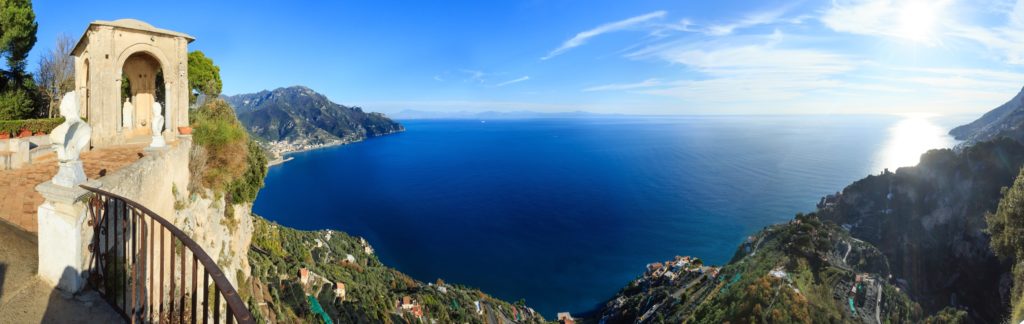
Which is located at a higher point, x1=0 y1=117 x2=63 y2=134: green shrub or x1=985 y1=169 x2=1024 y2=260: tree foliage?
x1=0 y1=117 x2=63 y2=134: green shrub

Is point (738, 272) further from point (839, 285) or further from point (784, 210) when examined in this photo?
point (784, 210)

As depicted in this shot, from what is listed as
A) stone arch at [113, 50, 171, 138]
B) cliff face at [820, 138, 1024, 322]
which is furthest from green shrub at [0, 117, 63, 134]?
cliff face at [820, 138, 1024, 322]

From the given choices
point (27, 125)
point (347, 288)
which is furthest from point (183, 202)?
point (347, 288)

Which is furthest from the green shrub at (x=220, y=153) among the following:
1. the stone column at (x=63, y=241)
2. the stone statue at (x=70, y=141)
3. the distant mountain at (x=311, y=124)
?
the distant mountain at (x=311, y=124)

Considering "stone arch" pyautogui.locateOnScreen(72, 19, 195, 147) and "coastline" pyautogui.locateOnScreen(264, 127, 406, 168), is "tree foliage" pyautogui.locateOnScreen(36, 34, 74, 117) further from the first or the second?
"coastline" pyautogui.locateOnScreen(264, 127, 406, 168)

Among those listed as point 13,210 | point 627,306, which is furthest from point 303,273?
point 627,306

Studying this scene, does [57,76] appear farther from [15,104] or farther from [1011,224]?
[1011,224]
